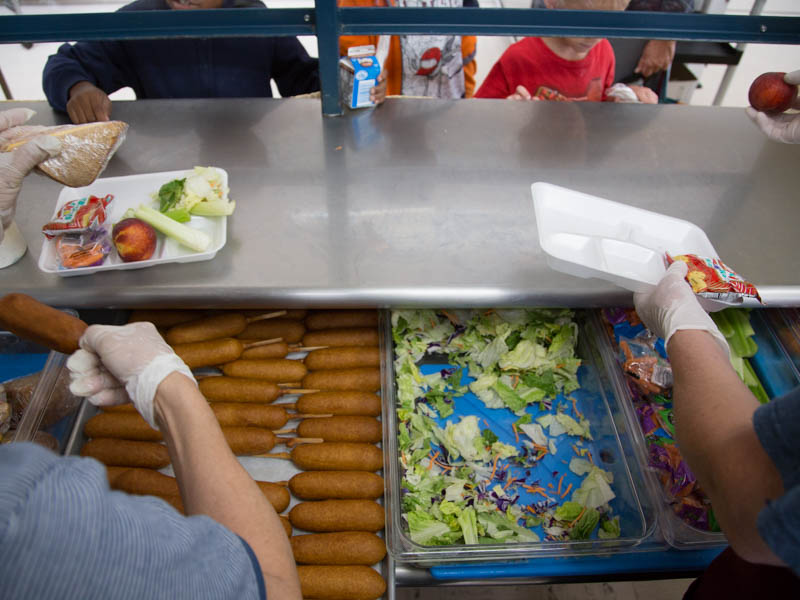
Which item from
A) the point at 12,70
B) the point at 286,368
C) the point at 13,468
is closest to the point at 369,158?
the point at 286,368

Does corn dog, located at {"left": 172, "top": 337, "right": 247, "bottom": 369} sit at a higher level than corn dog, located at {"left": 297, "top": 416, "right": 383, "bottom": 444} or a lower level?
higher

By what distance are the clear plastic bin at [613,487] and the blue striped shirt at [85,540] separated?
1.02m

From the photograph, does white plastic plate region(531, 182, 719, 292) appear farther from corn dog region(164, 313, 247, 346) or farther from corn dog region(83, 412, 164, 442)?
corn dog region(83, 412, 164, 442)

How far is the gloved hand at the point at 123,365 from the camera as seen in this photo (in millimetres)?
1420

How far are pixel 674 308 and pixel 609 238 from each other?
369 mm

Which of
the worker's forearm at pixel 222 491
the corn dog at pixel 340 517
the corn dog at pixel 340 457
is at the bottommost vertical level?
the corn dog at pixel 340 517

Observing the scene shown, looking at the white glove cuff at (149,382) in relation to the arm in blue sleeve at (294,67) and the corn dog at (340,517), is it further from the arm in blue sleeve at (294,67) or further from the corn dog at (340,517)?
the arm in blue sleeve at (294,67)

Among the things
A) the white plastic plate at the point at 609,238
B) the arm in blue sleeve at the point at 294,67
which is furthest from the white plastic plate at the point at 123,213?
the arm in blue sleeve at the point at 294,67

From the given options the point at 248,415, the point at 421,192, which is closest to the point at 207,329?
the point at 248,415

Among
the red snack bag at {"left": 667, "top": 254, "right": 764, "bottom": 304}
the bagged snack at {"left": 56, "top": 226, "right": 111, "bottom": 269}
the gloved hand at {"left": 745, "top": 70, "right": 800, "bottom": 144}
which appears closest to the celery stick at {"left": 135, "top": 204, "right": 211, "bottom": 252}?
the bagged snack at {"left": 56, "top": 226, "right": 111, "bottom": 269}

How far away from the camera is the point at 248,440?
6.73 feet

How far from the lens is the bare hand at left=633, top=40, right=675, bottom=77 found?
3875 millimetres

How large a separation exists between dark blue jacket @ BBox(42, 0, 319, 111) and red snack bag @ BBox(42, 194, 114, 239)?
1.39m

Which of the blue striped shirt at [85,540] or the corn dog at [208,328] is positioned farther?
the corn dog at [208,328]
